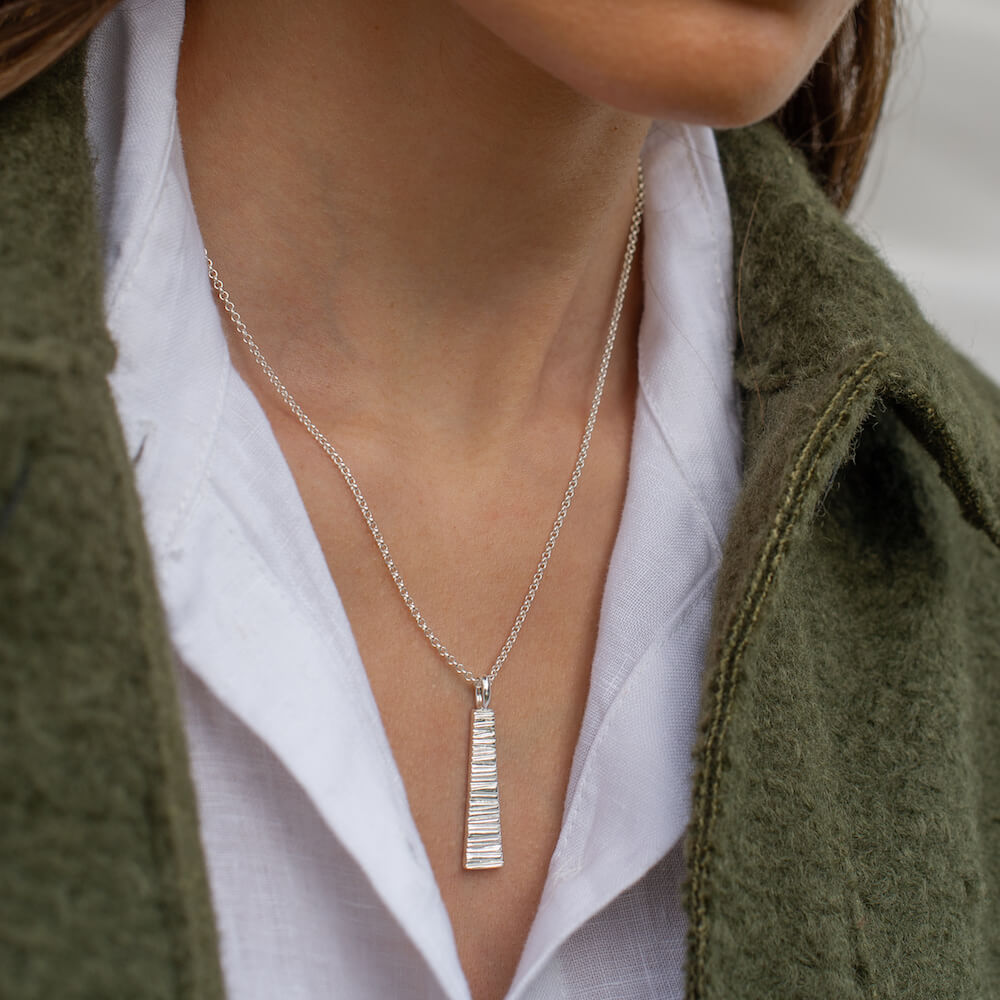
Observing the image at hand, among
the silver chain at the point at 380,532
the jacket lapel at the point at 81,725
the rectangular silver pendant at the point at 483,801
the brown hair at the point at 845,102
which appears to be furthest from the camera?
the brown hair at the point at 845,102

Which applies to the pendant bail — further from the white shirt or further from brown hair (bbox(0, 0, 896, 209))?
brown hair (bbox(0, 0, 896, 209))

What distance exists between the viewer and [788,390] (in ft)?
3.31

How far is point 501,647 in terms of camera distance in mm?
977

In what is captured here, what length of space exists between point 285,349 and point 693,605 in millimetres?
453

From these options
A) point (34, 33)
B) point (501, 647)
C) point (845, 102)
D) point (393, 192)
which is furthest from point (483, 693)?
point (845, 102)

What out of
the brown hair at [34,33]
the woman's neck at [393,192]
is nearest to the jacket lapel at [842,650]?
the woman's neck at [393,192]

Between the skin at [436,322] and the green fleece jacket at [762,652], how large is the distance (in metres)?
0.16

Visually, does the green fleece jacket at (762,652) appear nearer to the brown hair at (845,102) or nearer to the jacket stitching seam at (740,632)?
the jacket stitching seam at (740,632)

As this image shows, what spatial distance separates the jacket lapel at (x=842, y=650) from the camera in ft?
2.67

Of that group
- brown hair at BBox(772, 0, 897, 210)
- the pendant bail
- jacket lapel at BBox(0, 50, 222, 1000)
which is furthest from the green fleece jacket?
the pendant bail

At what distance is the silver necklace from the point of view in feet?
2.81

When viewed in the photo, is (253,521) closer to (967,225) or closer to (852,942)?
(852,942)

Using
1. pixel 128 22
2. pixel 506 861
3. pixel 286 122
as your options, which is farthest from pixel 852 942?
pixel 128 22

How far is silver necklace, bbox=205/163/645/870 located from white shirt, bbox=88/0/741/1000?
0.06 meters
